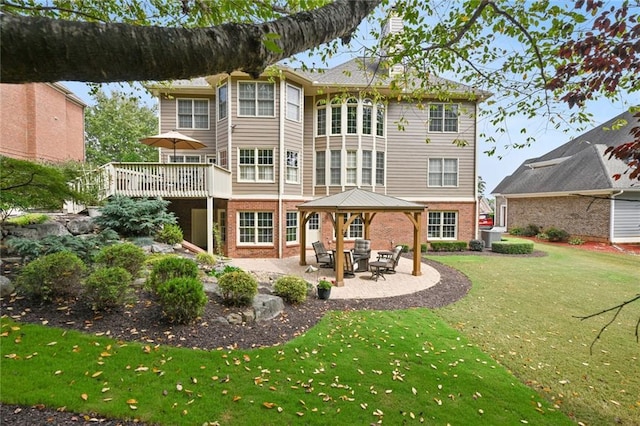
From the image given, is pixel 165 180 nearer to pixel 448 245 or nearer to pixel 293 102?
pixel 293 102

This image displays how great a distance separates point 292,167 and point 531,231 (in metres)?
19.9

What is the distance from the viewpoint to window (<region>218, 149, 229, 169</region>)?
14.4m

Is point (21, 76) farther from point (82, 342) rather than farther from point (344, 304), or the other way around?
point (344, 304)

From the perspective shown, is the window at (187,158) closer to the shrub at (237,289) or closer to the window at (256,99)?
the window at (256,99)

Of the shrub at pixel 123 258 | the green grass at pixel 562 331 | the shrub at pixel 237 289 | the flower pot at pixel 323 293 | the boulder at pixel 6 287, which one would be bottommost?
the green grass at pixel 562 331

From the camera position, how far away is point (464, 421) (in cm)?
366

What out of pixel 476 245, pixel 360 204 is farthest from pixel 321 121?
pixel 476 245

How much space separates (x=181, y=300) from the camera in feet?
17.2

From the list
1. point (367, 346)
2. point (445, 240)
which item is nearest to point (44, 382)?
point (367, 346)

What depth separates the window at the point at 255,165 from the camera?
14195mm

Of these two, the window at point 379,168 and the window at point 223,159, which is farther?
the window at point 379,168

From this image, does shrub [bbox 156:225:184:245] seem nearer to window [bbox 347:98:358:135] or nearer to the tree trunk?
window [bbox 347:98:358:135]

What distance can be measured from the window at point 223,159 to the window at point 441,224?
11.0m

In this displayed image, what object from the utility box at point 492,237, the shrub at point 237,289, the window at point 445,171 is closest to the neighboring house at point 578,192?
the utility box at point 492,237
